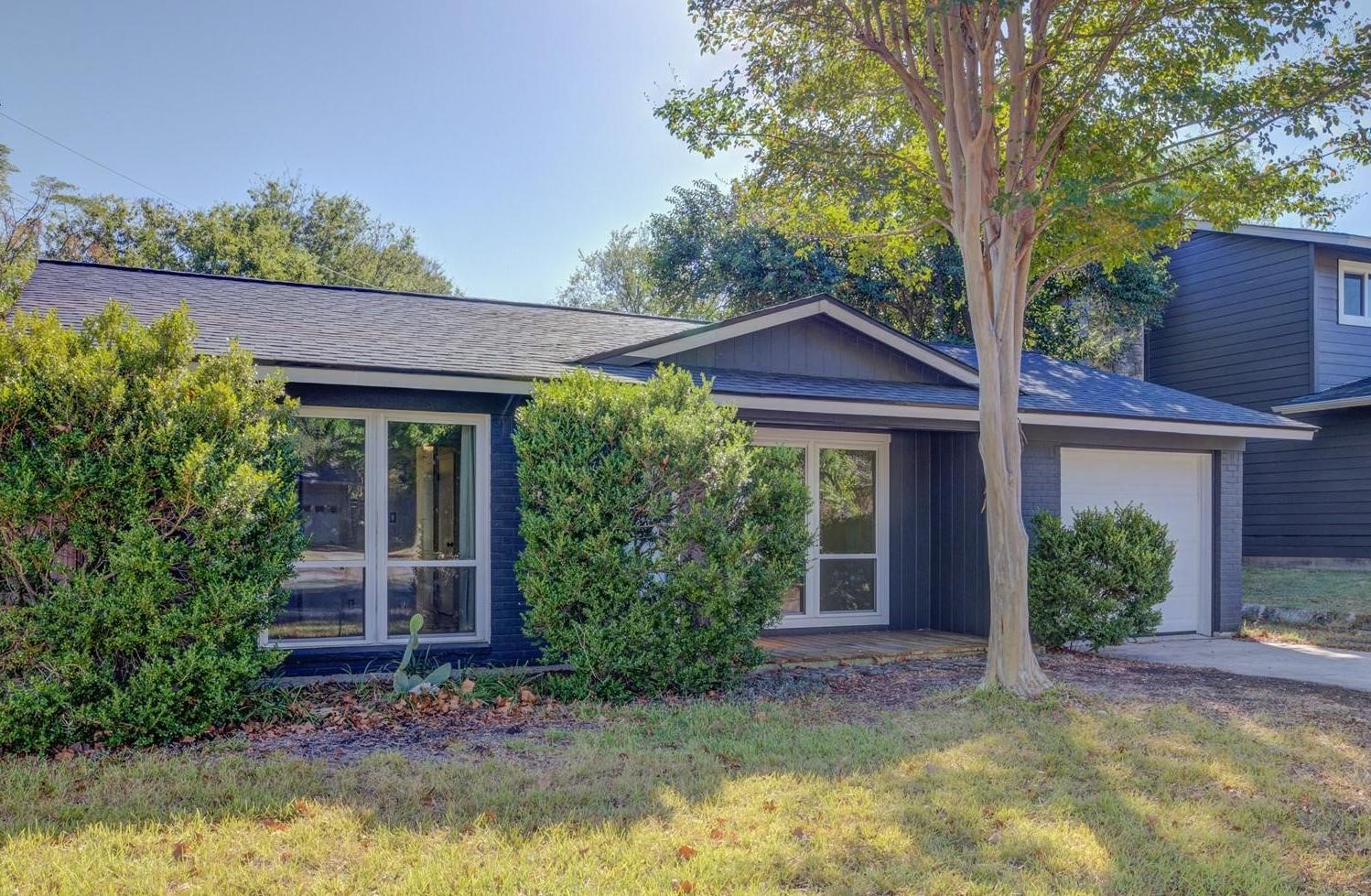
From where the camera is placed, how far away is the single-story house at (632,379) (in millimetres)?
7910

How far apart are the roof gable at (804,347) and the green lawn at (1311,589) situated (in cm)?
593

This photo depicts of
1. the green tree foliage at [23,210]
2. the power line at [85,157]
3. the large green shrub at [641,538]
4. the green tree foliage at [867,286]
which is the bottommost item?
the large green shrub at [641,538]

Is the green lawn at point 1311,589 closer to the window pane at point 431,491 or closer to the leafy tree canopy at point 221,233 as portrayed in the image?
the window pane at point 431,491

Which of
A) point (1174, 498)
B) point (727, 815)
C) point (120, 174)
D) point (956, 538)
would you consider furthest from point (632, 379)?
point (120, 174)

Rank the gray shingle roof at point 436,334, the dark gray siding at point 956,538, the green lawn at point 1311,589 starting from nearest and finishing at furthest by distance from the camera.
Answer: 1. the gray shingle roof at point 436,334
2. the dark gray siding at point 956,538
3. the green lawn at point 1311,589

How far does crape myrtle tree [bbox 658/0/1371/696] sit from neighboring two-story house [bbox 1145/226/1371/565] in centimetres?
Result: 763

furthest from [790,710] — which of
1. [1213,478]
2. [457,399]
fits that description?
[1213,478]

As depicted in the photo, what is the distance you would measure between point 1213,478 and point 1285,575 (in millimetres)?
4777

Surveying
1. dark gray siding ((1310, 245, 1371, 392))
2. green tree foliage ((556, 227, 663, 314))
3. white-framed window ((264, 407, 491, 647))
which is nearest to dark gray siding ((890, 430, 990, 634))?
white-framed window ((264, 407, 491, 647))

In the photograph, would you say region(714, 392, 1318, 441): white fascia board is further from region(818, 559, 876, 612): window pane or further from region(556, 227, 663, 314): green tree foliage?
region(556, 227, 663, 314): green tree foliage

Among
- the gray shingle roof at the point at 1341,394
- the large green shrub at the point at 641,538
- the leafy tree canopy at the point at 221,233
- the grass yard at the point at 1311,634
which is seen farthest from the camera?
the leafy tree canopy at the point at 221,233

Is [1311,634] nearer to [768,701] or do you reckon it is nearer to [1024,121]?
[1024,121]

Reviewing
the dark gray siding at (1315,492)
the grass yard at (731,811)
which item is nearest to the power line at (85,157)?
the grass yard at (731,811)

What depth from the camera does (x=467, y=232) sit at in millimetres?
35062
